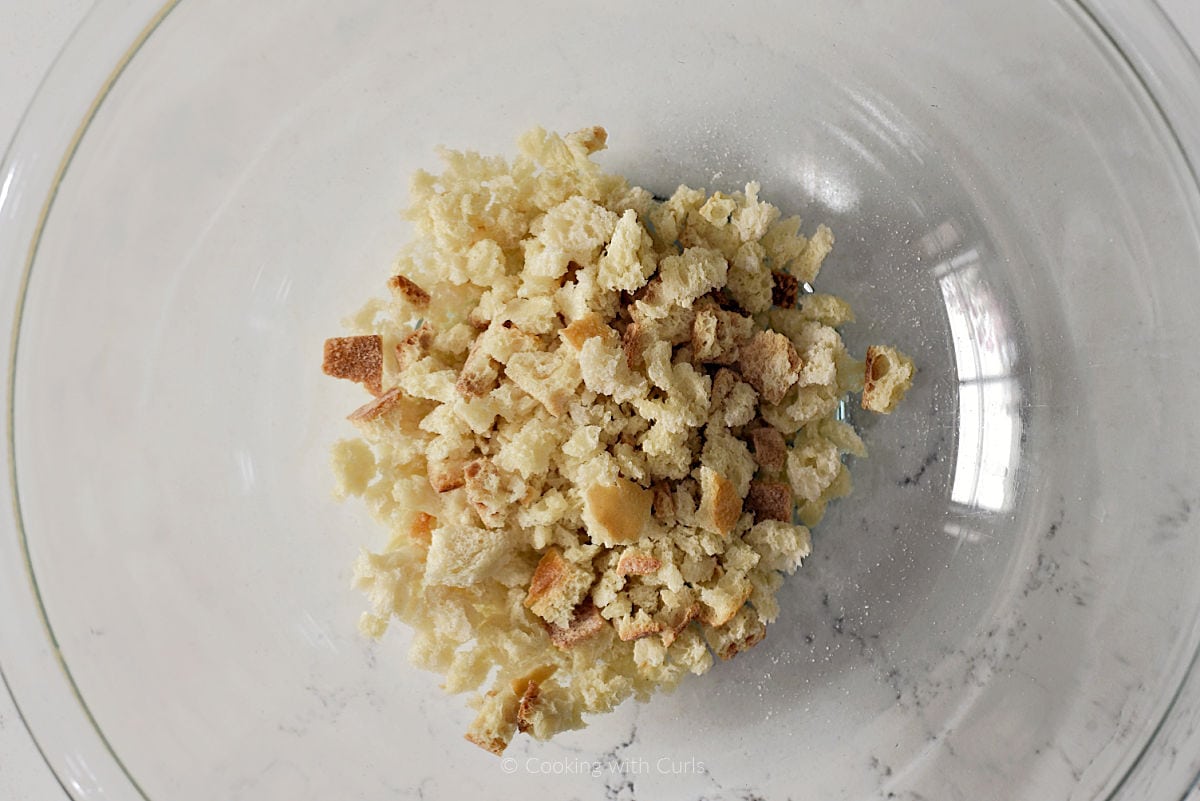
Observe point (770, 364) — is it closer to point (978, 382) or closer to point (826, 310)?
point (826, 310)

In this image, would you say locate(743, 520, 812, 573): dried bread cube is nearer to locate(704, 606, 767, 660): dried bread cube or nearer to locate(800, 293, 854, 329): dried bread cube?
locate(704, 606, 767, 660): dried bread cube

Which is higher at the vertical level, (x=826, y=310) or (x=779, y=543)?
(x=826, y=310)

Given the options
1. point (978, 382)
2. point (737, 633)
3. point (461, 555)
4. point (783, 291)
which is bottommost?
point (737, 633)

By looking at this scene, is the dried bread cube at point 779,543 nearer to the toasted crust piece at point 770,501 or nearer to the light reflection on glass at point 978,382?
the toasted crust piece at point 770,501

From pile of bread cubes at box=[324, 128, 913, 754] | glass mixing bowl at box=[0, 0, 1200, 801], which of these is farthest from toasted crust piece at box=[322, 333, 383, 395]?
glass mixing bowl at box=[0, 0, 1200, 801]

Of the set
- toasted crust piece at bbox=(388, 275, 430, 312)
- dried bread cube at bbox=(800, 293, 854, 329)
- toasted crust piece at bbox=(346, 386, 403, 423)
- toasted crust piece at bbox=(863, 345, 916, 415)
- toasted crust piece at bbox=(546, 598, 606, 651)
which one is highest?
toasted crust piece at bbox=(388, 275, 430, 312)

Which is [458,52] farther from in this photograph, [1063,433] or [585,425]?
[1063,433]

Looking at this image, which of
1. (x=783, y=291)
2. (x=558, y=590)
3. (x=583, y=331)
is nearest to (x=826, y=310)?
(x=783, y=291)

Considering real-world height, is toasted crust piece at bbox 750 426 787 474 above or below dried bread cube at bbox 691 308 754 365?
below
